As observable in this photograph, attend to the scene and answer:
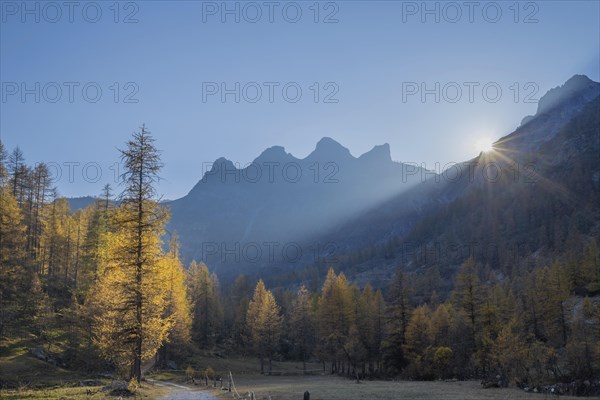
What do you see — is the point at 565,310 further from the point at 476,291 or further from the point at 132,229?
the point at 132,229

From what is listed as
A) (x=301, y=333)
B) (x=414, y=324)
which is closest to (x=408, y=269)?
(x=301, y=333)

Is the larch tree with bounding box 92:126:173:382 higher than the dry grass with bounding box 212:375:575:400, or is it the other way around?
the larch tree with bounding box 92:126:173:382

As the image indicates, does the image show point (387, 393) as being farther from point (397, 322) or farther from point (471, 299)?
point (397, 322)

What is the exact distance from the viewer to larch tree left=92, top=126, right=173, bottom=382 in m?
26.3

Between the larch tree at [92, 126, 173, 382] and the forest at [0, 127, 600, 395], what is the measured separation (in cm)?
7

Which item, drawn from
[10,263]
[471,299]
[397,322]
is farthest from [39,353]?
[471,299]

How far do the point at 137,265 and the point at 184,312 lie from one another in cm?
3918

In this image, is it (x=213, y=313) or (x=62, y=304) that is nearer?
(x=62, y=304)

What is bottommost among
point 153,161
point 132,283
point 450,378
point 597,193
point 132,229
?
point 450,378

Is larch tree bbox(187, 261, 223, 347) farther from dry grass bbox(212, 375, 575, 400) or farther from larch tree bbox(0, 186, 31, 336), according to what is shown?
dry grass bbox(212, 375, 575, 400)

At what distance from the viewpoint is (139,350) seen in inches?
1045

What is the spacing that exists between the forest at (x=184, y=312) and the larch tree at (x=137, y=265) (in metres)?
0.07

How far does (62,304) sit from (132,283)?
40876mm

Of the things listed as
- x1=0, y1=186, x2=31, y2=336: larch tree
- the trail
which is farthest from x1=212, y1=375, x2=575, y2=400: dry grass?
x1=0, y1=186, x2=31, y2=336: larch tree
